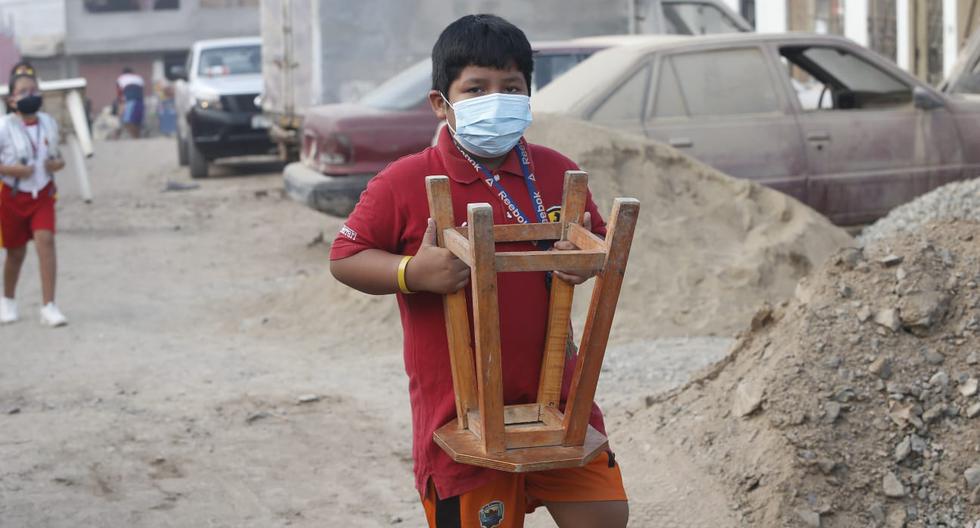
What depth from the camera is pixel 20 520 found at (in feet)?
14.9

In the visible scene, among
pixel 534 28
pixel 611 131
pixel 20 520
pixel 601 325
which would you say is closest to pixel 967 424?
pixel 601 325

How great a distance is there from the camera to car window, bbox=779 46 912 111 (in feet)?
29.5

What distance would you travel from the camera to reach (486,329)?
7.79 ft

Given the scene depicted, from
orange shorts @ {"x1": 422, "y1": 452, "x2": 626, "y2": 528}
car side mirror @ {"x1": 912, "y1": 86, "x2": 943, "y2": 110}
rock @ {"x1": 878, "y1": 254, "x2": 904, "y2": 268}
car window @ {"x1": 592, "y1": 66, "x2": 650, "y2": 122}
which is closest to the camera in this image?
orange shorts @ {"x1": 422, "y1": 452, "x2": 626, "y2": 528}

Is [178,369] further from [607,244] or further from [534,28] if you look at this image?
[534,28]

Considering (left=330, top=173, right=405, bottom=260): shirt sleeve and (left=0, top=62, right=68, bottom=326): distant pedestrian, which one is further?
(left=0, top=62, right=68, bottom=326): distant pedestrian

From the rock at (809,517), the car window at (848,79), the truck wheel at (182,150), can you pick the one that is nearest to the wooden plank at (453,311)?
the rock at (809,517)

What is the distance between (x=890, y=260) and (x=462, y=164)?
2.38 m

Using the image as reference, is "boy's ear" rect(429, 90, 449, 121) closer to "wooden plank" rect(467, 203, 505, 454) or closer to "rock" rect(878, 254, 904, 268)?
"wooden plank" rect(467, 203, 505, 454)

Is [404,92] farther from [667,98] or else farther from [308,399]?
[308,399]

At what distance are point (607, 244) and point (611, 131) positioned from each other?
5.68 m

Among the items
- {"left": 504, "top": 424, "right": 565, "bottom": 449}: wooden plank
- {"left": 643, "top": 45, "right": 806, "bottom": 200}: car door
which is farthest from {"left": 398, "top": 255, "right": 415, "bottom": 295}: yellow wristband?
{"left": 643, "top": 45, "right": 806, "bottom": 200}: car door

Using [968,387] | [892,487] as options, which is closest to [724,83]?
[968,387]

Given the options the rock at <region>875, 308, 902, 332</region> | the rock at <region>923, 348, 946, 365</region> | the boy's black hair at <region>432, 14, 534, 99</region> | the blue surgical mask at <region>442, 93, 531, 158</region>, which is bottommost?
the rock at <region>923, 348, 946, 365</region>
